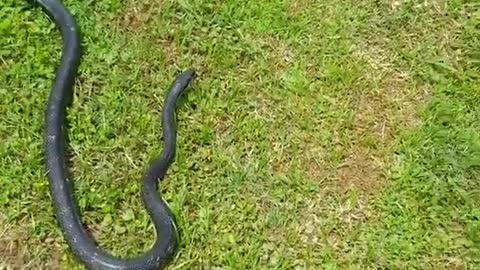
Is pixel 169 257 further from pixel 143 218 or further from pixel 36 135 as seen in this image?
pixel 36 135

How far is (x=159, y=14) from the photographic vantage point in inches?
191

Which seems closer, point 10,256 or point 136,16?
point 10,256

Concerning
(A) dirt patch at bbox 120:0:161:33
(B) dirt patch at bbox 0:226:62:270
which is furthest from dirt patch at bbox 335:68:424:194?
(B) dirt patch at bbox 0:226:62:270

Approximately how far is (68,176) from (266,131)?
105cm

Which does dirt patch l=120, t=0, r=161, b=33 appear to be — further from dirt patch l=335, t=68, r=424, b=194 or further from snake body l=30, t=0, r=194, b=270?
dirt patch l=335, t=68, r=424, b=194

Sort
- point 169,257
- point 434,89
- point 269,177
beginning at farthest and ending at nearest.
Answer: point 434,89
point 269,177
point 169,257

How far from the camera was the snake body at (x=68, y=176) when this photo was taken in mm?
3879

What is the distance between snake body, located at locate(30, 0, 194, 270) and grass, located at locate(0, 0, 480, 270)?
64mm

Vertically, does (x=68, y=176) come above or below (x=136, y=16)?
below

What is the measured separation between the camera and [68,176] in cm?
415

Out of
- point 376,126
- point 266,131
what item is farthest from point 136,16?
point 376,126

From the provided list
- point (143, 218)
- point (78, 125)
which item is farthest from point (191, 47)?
point (143, 218)

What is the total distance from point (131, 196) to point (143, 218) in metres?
0.14

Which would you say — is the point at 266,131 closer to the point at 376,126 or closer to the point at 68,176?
the point at 376,126
